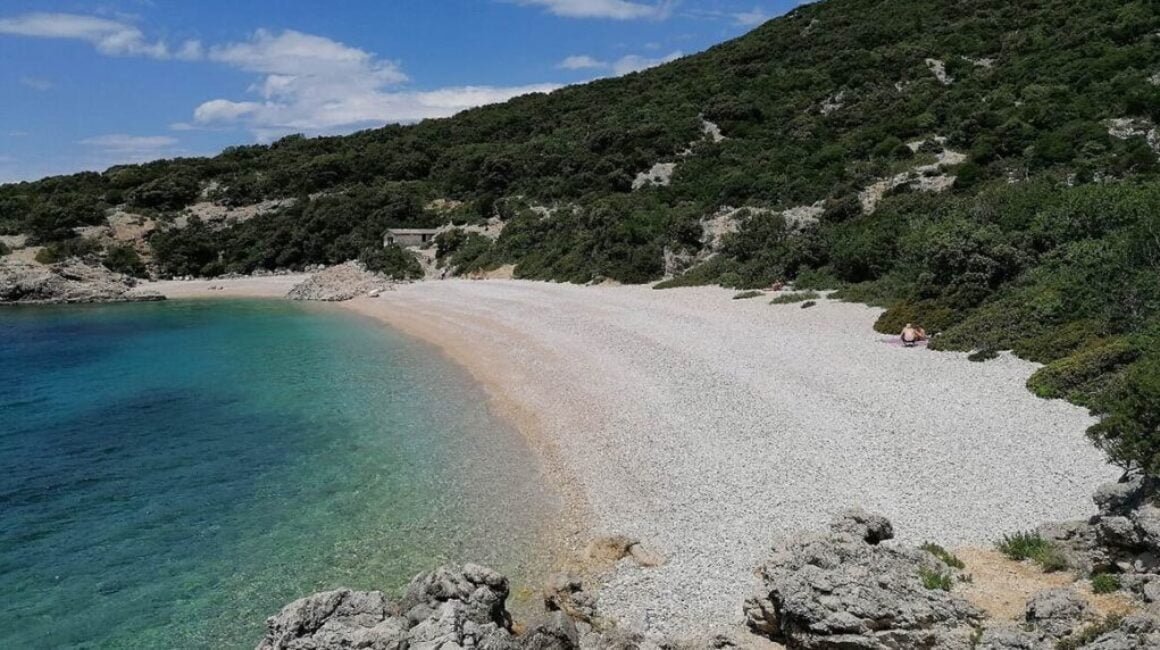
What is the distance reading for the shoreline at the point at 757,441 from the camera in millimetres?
9922

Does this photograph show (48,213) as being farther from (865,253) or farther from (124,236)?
(865,253)

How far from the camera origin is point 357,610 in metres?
7.48

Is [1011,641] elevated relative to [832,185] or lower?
lower

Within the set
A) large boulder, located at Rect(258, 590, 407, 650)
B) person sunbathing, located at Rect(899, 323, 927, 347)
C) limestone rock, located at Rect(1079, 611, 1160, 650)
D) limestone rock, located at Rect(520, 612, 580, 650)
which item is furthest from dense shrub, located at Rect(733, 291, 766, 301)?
limestone rock, located at Rect(1079, 611, 1160, 650)

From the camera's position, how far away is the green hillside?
59.7ft

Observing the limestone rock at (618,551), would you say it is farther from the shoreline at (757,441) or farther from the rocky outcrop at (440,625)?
the rocky outcrop at (440,625)

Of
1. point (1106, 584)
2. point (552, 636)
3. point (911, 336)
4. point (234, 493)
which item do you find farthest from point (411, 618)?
point (911, 336)

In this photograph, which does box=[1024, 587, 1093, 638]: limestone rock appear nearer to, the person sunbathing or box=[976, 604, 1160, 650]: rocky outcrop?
box=[976, 604, 1160, 650]: rocky outcrop

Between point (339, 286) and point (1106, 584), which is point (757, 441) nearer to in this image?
point (1106, 584)

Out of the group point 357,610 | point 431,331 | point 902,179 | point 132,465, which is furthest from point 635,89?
point 357,610

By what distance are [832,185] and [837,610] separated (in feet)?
117

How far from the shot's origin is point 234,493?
13938 millimetres

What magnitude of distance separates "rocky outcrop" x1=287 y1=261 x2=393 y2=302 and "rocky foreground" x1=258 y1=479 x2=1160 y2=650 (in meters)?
41.4

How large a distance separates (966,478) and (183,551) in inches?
473
